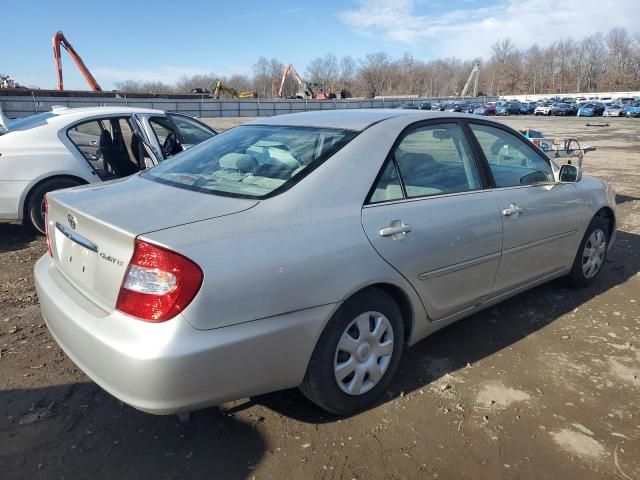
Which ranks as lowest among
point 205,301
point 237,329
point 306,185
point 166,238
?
point 237,329

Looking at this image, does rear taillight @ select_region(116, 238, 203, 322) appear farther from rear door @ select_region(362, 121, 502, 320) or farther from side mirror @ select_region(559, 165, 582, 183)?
side mirror @ select_region(559, 165, 582, 183)

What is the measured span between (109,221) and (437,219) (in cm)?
177

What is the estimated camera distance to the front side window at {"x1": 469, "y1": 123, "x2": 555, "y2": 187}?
3.65 m

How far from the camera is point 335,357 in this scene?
254cm

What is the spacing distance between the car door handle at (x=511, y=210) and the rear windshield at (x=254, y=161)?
125 centimetres

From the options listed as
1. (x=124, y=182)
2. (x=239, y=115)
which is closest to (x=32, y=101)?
(x=239, y=115)

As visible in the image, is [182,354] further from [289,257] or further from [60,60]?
[60,60]

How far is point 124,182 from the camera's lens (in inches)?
119

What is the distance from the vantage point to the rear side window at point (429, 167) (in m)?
2.88

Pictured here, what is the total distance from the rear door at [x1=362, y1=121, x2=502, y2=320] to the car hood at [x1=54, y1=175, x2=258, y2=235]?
77cm

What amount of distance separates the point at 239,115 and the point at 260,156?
4218 centimetres

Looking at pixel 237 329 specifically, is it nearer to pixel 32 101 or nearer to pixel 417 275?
pixel 417 275

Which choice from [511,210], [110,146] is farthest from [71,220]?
[110,146]

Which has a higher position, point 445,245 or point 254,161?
point 254,161
